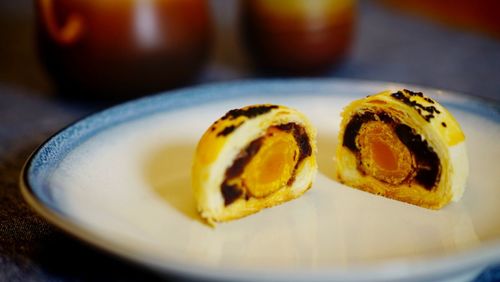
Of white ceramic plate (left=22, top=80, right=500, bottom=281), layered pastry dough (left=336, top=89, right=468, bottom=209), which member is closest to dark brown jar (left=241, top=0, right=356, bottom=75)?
white ceramic plate (left=22, top=80, right=500, bottom=281)

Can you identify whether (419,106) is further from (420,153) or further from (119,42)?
(119,42)

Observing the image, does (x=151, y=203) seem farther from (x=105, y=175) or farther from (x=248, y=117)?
(x=248, y=117)

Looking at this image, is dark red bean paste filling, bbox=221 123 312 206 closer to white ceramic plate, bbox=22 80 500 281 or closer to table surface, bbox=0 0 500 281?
white ceramic plate, bbox=22 80 500 281

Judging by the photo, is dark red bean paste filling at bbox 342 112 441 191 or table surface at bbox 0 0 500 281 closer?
table surface at bbox 0 0 500 281

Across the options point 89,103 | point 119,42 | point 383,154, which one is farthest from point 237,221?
point 89,103

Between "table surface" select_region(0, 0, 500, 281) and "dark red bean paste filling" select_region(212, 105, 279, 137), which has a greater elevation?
"dark red bean paste filling" select_region(212, 105, 279, 137)
